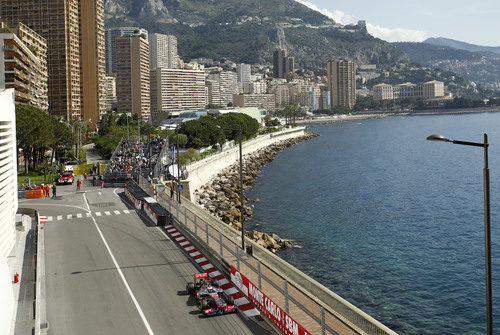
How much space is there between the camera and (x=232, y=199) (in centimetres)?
5781

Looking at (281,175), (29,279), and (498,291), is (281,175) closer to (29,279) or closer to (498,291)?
(498,291)

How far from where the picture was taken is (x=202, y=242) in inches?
1058

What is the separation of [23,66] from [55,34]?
55985 millimetres

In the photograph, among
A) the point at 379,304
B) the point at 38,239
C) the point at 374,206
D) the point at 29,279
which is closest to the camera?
the point at 29,279

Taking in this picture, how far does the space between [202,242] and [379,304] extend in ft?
34.5

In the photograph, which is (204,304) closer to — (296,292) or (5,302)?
(296,292)

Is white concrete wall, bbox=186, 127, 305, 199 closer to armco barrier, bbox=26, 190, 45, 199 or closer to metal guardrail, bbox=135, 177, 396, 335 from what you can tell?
armco barrier, bbox=26, 190, 45, 199

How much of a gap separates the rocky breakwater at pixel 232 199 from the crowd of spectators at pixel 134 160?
6.60 m

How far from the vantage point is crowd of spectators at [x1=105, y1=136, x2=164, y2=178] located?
56.9m

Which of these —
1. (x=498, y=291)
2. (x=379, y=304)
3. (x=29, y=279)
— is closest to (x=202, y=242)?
(x=29, y=279)

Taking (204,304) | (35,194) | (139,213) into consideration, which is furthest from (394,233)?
(35,194)

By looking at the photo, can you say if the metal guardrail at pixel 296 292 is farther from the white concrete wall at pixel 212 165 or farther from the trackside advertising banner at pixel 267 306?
the white concrete wall at pixel 212 165

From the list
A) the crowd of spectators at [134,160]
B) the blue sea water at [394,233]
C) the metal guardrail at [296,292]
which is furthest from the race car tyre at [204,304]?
the crowd of spectators at [134,160]

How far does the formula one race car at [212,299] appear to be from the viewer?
18.8 m
